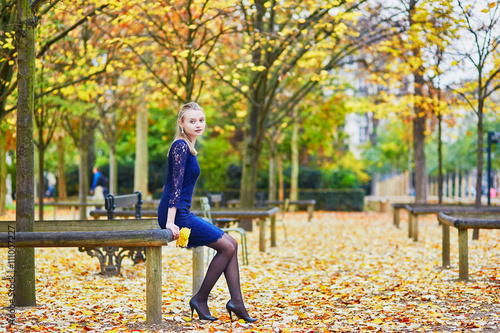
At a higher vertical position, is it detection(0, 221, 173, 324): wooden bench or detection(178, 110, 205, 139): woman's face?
detection(178, 110, 205, 139): woman's face

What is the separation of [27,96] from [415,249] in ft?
26.7

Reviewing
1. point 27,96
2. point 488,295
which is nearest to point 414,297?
point 488,295

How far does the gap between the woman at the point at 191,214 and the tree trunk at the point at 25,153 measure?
1.45 metres

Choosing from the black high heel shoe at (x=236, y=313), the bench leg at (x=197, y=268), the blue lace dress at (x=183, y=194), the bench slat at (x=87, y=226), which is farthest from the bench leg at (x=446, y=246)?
the blue lace dress at (x=183, y=194)

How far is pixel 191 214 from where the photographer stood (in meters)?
5.13

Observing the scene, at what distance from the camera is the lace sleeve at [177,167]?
4.97 meters

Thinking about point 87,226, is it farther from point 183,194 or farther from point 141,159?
point 141,159

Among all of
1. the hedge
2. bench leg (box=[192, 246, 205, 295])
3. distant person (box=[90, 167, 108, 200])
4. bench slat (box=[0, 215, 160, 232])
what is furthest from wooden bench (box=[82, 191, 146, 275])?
the hedge

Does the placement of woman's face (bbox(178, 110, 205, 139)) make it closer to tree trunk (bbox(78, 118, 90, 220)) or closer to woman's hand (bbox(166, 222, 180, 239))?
woman's hand (bbox(166, 222, 180, 239))

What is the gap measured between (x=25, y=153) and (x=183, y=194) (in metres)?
1.71

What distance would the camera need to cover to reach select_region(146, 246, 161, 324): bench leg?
5.04 m

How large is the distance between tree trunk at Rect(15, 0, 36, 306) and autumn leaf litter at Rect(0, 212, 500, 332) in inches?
11.2

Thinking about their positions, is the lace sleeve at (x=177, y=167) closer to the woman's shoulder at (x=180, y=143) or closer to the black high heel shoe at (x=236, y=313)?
the woman's shoulder at (x=180, y=143)

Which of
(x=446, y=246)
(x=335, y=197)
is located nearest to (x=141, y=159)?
(x=335, y=197)
